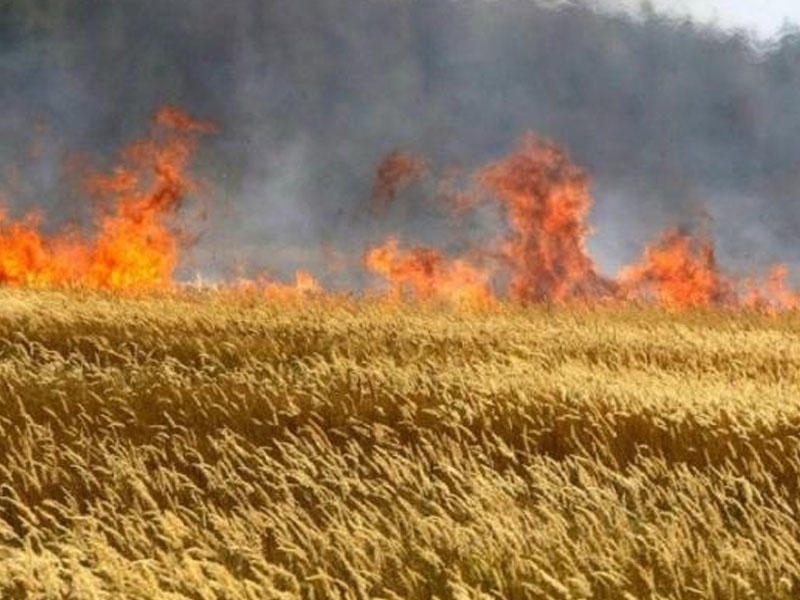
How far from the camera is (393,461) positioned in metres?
6.90

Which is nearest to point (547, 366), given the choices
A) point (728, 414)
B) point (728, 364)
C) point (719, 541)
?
point (728, 364)

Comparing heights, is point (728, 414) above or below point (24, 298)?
below

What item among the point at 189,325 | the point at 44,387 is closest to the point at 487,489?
the point at 44,387

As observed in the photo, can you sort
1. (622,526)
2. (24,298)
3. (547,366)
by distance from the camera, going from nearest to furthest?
(622,526)
(547,366)
(24,298)

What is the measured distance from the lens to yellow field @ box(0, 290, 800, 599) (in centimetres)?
505

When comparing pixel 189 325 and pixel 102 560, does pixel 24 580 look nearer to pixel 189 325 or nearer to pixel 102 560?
pixel 102 560

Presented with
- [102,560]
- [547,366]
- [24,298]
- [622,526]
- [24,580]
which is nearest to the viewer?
[24,580]

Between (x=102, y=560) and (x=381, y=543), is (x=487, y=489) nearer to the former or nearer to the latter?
(x=381, y=543)

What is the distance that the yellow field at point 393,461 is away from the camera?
199 inches

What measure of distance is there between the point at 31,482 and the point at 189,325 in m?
9.63

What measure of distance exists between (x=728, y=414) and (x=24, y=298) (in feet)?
44.9

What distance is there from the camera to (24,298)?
19.5 m

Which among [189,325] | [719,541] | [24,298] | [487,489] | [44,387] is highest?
[24,298]

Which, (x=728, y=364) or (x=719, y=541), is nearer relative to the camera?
(x=719, y=541)
